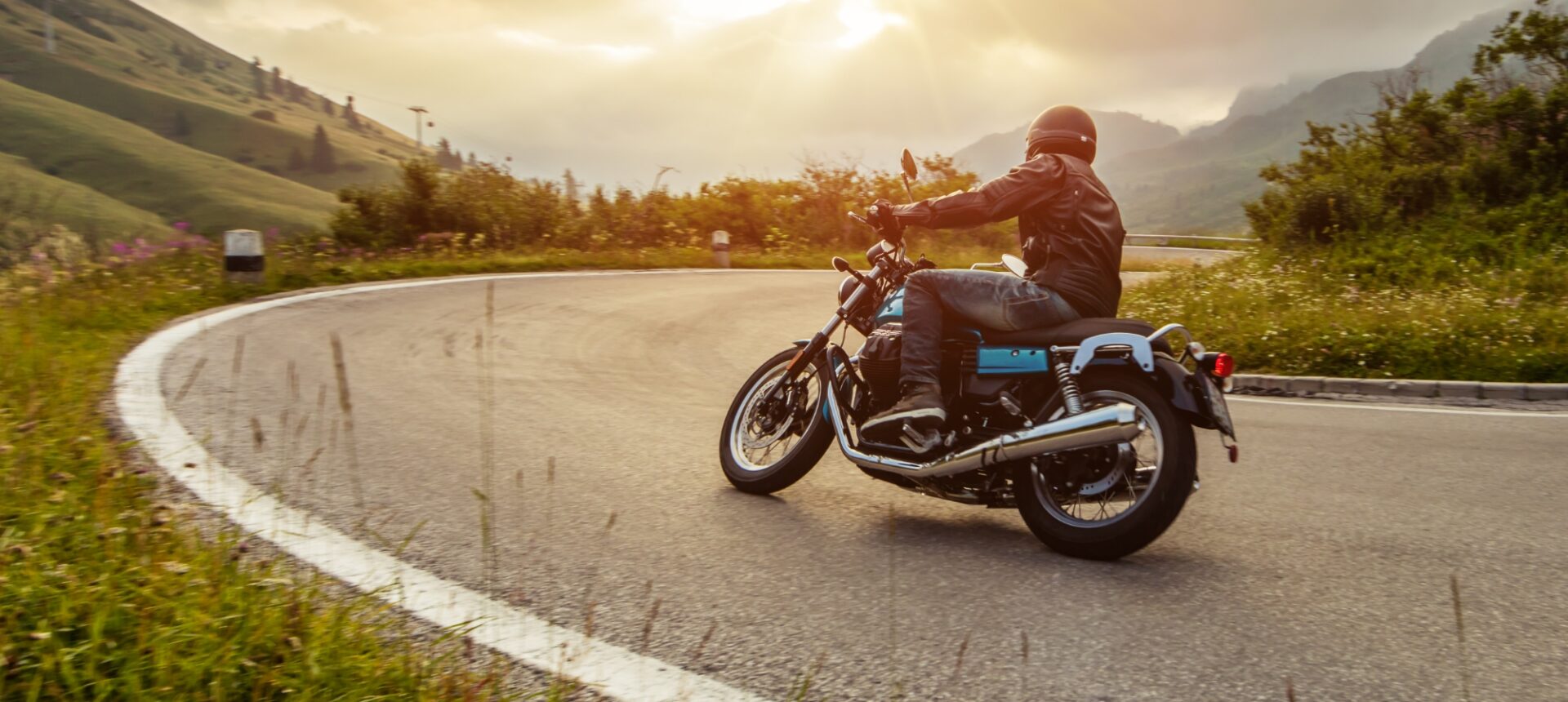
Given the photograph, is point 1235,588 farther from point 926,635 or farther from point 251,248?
point 251,248

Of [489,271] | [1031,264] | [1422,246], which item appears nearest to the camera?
[1031,264]

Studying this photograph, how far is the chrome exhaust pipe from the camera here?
3881 mm

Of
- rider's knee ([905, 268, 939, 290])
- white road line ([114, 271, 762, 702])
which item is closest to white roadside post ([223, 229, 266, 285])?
white road line ([114, 271, 762, 702])

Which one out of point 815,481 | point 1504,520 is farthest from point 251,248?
point 1504,520

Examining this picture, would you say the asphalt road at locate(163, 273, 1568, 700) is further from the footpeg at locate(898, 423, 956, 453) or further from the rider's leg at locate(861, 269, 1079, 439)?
the rider's leg at locate(861, 269, 1079, 439)

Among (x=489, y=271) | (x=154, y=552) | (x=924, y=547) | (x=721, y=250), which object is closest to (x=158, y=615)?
(x=154, y=552)

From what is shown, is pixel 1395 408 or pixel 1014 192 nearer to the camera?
pixel 1014 192

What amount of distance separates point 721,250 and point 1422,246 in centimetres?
1171

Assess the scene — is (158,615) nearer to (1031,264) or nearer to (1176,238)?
(1031,264)

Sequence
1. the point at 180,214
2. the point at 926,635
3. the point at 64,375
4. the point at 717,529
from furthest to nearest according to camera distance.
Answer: the point at 180,214 < the point at 64,375 < the point at 717,529 < the point at 926,635

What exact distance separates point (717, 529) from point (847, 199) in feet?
79.5

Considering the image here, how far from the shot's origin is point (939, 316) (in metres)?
4.49

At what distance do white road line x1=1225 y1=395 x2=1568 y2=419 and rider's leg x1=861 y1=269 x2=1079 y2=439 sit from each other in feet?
15.1

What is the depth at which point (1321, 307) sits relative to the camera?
38.9ft
